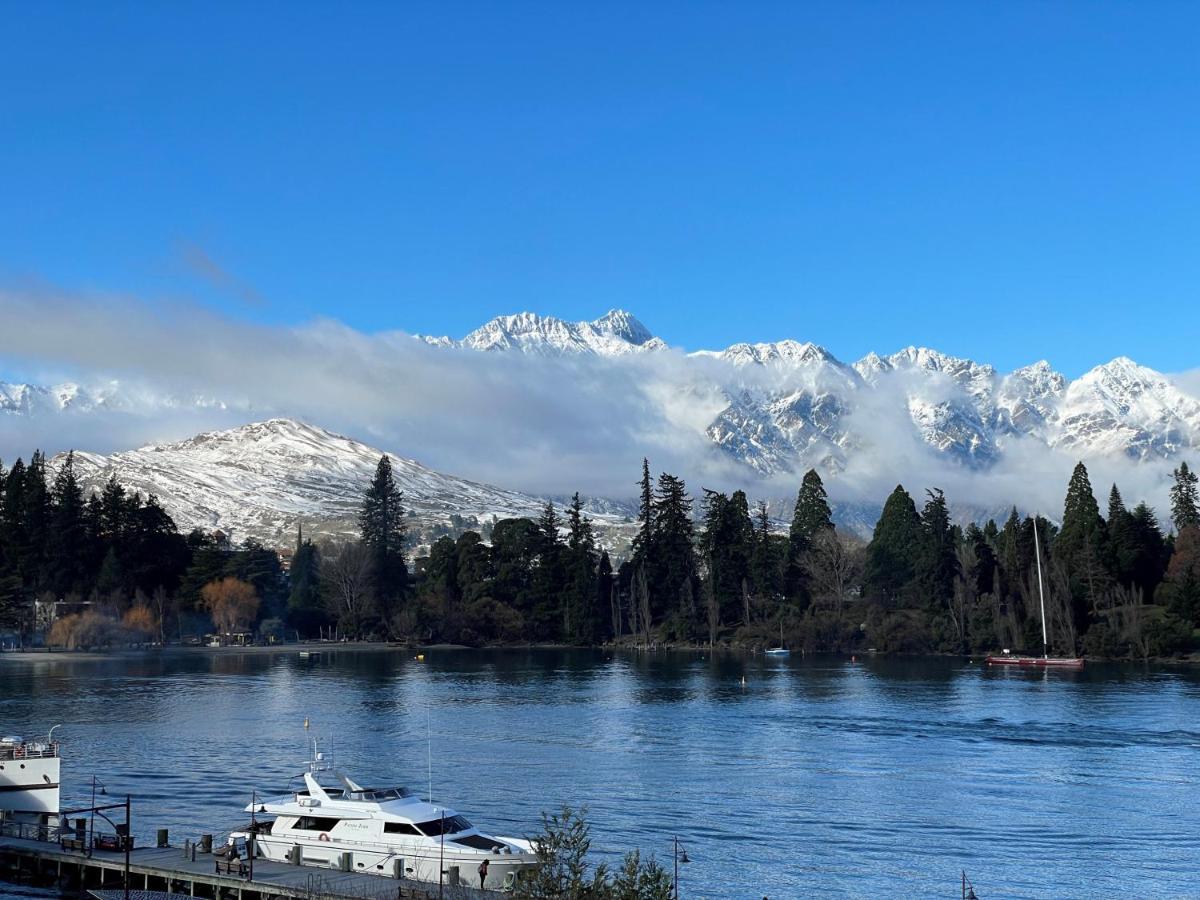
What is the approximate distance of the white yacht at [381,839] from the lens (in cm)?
4994

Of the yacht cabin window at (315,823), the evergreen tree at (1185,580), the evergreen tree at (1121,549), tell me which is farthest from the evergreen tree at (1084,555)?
the yacht cabin window at (315,823)

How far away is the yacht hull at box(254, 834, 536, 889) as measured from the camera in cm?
4953

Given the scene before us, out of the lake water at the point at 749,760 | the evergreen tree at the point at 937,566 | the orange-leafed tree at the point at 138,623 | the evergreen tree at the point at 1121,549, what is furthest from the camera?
the orange-leafed tree at the point at 138,623

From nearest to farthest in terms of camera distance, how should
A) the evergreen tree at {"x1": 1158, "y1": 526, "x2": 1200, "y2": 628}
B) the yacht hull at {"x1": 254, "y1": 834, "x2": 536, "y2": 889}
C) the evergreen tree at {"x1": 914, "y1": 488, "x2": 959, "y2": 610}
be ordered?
1. the yacht hull at {"x1": 254, "y1": 834, "x2": 536, "y2": 889}
2. the evergreen tree at {"x1": 1158, "y1": 526, "x2": 1200, "y2": 628}
3. the evergreen tree at {"x1": 914, "y1": 488, "x2": 959, "y2": 610}

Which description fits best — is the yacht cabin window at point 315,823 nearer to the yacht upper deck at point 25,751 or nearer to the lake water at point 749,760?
the lake water at point 749,760

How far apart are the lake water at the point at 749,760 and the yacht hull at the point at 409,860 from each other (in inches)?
308

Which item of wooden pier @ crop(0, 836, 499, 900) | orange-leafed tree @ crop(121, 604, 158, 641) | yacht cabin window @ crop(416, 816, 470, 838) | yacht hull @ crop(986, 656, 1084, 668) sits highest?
orange-leafed tree @ crop(121, 604, 158, 641)

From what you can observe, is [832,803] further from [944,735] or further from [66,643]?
[66,643]

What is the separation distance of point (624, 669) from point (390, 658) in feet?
135

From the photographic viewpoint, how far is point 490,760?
8419 cm

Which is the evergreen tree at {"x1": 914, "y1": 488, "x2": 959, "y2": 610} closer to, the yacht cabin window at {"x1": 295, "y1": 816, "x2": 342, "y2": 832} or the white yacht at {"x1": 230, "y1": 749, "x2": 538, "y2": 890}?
the white yacht at {"x1": 230, "y1": 749, "x2": 538, "y2": 890}

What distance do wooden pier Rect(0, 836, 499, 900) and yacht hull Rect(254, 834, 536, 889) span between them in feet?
2.05

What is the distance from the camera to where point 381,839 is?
5147 cm

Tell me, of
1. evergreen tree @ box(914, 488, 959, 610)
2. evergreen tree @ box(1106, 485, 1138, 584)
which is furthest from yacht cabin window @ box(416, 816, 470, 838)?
evergreen tree @ box(1106, 485, 1138, 584)
